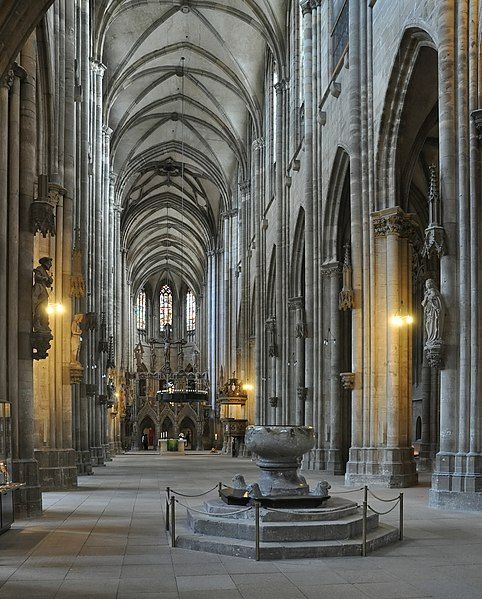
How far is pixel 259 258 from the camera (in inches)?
1732

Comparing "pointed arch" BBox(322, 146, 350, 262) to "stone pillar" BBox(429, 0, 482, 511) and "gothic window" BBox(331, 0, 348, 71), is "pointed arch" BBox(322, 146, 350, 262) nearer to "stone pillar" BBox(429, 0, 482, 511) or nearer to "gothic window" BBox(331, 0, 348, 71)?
"gothic window" BBox(331, 0, 348, 71)

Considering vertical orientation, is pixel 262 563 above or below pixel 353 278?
below

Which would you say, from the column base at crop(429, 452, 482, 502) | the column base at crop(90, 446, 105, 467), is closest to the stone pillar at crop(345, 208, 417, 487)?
the column base at crop(429, 452, 482, 502)

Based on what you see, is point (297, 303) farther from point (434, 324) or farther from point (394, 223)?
point (434, 324)

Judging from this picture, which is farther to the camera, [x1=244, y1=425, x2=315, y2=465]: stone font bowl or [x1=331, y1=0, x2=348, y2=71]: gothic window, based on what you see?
[x1=331, y1=0, x2=348, y2=71]: gothic window

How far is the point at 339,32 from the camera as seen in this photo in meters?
27.2

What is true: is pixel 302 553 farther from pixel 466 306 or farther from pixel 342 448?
pixel 342 448

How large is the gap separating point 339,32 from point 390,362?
1200 centimetres

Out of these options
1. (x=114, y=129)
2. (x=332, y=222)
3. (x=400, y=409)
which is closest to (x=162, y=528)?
(x=400, y=409)

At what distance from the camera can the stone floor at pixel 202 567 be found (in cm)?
834

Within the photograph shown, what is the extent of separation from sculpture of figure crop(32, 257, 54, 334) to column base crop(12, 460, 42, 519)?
7.68 feet

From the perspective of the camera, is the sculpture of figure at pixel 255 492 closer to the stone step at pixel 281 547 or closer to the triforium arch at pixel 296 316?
the stone step at pixel 281 547

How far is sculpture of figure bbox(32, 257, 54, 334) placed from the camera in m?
14.6

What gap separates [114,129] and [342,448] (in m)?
29.6
